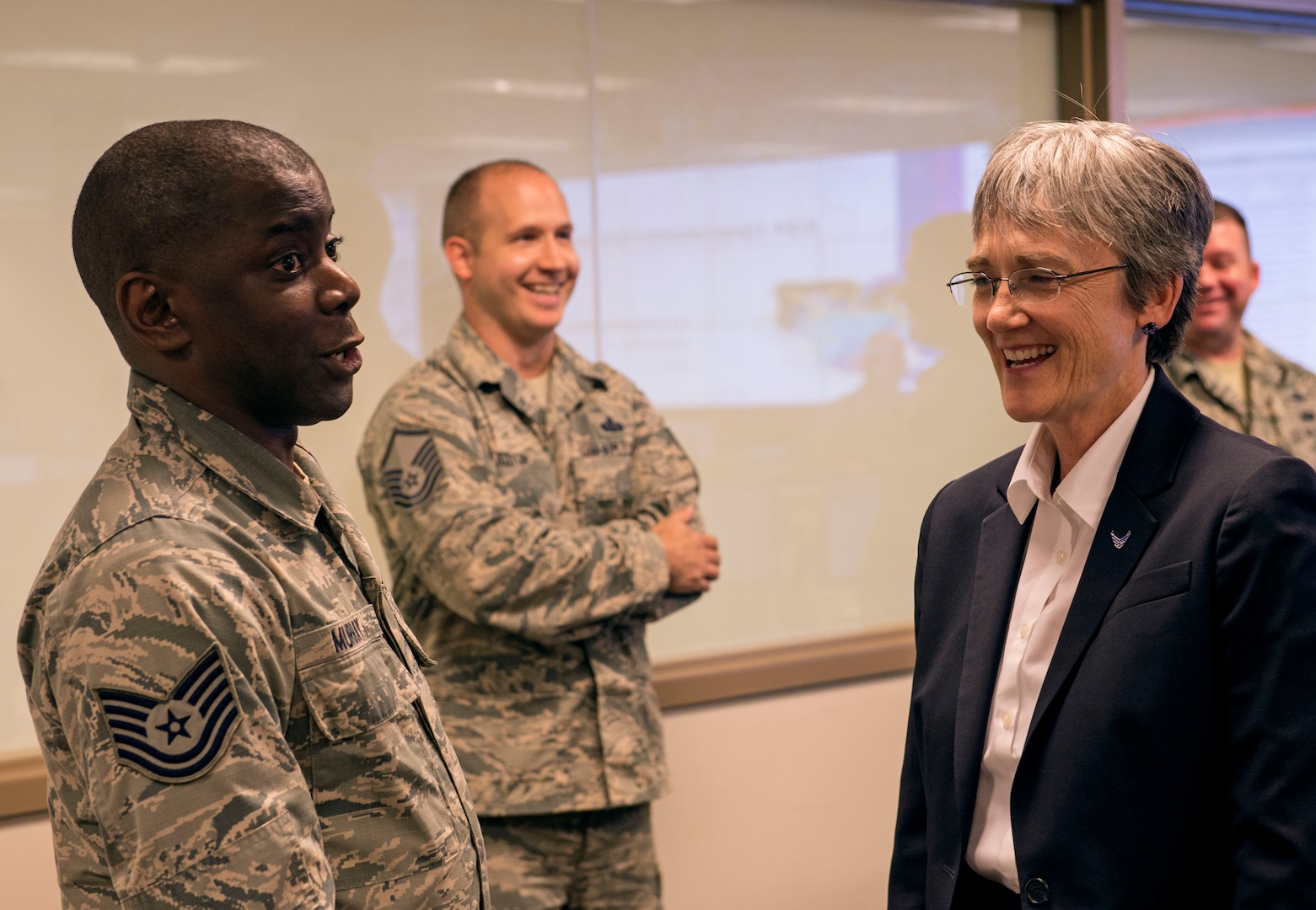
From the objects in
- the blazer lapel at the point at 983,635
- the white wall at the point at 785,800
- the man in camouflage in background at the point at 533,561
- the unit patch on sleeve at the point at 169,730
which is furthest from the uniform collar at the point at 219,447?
the white wall at the point at 785,800

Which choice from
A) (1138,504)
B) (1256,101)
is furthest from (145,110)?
(1256,101)

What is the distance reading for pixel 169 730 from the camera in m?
1.02

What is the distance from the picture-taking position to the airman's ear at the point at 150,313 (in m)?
1.20

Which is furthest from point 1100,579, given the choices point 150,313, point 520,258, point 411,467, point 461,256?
point 461,256

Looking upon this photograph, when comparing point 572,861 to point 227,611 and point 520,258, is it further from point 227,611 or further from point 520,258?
point 227,611

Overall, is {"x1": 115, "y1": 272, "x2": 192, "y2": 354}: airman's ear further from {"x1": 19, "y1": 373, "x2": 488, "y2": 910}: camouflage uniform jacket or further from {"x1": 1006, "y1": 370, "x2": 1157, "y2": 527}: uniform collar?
{"x1": 1006, "y1": 370, "x2": 1157, "y2": 527}: uniform collar

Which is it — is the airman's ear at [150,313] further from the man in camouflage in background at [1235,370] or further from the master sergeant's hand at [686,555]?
the man in camouflage in background at [1235,370]

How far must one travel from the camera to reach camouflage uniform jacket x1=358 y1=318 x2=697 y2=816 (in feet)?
7.23

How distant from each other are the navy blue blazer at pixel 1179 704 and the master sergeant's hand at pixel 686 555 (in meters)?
0.97

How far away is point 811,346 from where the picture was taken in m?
3.28

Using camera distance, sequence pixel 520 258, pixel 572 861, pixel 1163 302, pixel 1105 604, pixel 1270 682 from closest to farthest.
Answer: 1. pixel 1270 682
2. pixel 1105 604
3. pixel 1163 302
4. pixel 572 861
5. pixel 520 258

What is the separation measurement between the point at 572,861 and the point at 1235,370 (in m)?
2.11

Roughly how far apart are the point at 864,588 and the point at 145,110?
216 cm

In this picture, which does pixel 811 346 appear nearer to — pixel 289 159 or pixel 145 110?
pixel 145 110
